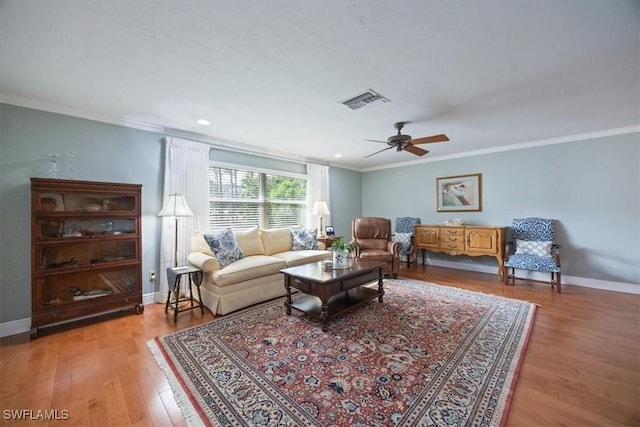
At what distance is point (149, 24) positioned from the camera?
1.62 meters

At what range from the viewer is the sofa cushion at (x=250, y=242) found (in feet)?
12.8

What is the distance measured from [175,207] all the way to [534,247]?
18.0 ft

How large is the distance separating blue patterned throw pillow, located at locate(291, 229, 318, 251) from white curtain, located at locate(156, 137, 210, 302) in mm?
1486

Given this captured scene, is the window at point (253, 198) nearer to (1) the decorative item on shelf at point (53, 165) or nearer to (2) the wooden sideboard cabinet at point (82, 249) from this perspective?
(2) the wooden sideboard cabinet at point (82, 249)

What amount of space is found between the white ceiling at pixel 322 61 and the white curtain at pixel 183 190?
478mm

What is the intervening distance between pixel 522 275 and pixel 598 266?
0.97 m

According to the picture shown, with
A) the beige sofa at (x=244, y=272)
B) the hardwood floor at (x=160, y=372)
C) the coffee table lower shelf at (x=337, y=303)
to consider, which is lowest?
the hardwood floor at (x=160, y=372)

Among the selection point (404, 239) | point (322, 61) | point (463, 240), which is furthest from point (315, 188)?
point (322, 61)

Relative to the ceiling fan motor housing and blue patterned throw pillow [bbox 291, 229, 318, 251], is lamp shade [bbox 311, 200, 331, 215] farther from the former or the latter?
the ceiling fan motor housing

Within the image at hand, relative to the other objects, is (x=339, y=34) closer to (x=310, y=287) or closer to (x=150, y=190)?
(x=310, y=287)

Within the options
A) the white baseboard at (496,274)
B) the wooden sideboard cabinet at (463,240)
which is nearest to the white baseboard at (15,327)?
the white baseboard at (496,274)

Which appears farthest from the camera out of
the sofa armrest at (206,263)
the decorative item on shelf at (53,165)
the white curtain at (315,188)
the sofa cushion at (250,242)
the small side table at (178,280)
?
the white curtain at (315,188)

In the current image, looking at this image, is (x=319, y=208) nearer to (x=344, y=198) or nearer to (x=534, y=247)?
(x=344, y=198)

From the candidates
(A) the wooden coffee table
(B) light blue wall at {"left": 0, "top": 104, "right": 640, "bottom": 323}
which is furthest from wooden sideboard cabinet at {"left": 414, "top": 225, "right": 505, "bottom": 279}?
(A) the wooden coffee table
